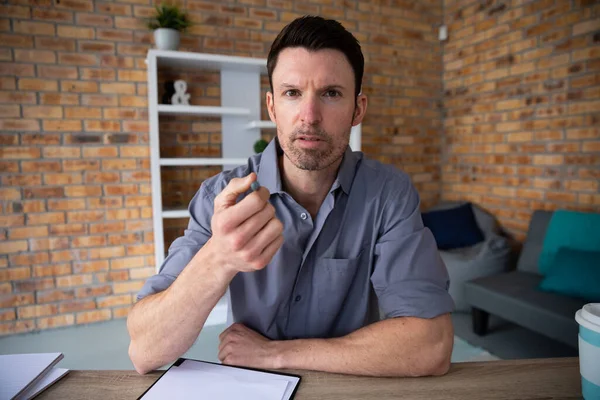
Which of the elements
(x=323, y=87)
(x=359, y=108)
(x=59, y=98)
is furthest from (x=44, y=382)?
(x=59, y=98)

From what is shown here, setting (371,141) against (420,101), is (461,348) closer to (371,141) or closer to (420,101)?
(371,141)

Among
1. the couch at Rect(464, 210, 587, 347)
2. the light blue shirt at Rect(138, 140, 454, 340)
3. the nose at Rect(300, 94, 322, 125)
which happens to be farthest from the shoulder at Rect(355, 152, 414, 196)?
the couch at Rect(464, 210, 587, 347)

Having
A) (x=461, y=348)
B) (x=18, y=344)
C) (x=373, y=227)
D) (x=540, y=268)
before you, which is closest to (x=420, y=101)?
(x=540, y=268)

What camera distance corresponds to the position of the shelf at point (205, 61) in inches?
104

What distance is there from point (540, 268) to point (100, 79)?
3.34 metres

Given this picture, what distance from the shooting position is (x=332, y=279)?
1.15 meters

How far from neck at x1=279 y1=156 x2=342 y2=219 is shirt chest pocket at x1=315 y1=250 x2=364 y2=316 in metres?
0.17

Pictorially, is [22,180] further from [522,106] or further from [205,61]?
[522,106]

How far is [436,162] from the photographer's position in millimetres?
4012

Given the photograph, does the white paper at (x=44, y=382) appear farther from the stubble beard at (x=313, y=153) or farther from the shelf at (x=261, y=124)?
the shelf at (x=261, y=124)

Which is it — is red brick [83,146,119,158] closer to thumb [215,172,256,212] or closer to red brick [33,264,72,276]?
red brick [33,264,72,276]

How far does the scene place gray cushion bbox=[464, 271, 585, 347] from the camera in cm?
206

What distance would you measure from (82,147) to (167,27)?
104 cm

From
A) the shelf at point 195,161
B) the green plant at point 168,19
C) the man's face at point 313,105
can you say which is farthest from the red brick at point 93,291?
the man's face at point 313,105
